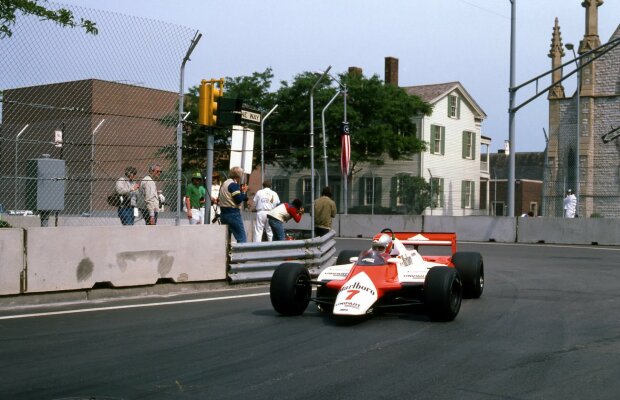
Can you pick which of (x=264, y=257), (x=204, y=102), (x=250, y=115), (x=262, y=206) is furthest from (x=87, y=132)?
(x=262, y=206)

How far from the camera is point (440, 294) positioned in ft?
29.6

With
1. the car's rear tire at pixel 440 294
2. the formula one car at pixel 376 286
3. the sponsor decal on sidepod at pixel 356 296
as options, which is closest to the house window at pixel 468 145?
the formula one car at pixel 376 286

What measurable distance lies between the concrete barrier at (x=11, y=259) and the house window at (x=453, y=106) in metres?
45.4

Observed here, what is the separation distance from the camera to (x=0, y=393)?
583 cm

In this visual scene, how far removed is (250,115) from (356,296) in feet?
18.1

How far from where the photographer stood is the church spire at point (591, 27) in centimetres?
4834

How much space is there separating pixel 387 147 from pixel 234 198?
33847 millimetres

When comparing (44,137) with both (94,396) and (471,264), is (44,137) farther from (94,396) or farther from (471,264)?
(94,396)

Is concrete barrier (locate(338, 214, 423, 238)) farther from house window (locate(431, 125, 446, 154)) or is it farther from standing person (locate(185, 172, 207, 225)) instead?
house window (locate(431, 125, 446, 154))

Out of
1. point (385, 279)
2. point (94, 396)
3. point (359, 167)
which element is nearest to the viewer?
point (94, 396)

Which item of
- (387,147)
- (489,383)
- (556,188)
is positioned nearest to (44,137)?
(489,383)

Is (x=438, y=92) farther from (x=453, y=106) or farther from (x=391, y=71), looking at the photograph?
(x=391, y=71)

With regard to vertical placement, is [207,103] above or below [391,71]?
below

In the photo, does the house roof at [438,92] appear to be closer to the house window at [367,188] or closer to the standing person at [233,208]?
the house window at [367,188]
